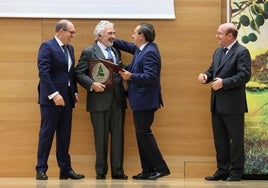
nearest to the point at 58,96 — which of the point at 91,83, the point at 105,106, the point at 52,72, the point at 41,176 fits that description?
the point at 52,72

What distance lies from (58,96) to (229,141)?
169cm

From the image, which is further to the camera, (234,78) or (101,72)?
(101,72)

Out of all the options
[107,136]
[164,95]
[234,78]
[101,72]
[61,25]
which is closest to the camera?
[234,78]

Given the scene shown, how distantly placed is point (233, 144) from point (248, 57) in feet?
2.69

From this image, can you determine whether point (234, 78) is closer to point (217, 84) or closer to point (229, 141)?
point (217, 84)

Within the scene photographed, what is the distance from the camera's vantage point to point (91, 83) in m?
5.73

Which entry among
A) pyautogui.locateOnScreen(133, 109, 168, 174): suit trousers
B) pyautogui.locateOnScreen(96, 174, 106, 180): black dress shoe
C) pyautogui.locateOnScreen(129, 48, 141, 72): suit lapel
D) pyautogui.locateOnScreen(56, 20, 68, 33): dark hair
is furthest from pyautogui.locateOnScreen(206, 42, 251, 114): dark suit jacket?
pyautogui.locateOnScreen(56, 20, 68, 33): dark hair

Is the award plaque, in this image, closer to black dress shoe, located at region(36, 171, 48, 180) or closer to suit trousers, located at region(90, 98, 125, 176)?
suit trousers, located at region(90, 98, 125, 176)

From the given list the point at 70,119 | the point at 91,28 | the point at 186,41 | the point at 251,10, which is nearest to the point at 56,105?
the point at 70,119

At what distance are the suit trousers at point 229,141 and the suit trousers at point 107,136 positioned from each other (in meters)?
0.92

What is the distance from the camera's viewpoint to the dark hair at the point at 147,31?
18.8 ft

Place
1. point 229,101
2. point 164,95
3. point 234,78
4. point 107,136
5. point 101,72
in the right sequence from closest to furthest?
point 234,78
point 229,101
point 101,72
point 107,136
point 164,95

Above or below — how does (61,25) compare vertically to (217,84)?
above

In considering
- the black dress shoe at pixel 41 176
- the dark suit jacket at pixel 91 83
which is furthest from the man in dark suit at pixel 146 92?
the black dress shoe at pixel 41 176
